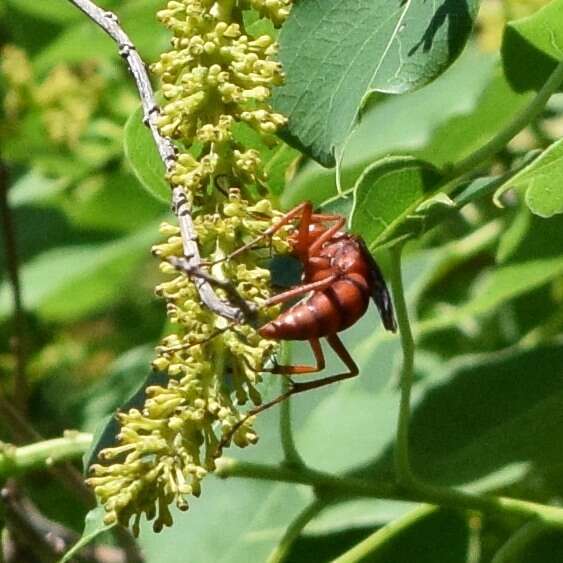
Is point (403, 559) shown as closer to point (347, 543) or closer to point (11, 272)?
Result: point (347, 543)

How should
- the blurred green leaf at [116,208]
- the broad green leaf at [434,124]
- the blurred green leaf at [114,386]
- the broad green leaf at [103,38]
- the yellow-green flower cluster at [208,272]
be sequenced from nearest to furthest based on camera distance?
the yellow-green flower cluster at [208,272]
the broad green leaf at [434,124]
the blurred green leaf at [114,386]
the broad green leaf at [103,38]
the blurred green leaf at [116,208]

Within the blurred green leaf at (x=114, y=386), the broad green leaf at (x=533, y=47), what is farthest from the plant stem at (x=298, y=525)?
the blurred green leaf at (x=114, y=386)

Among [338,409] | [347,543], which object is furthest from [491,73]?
[347,543]

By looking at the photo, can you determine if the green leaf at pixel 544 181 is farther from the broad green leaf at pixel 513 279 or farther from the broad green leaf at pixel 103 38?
the broad green leaf at pixel 103 38

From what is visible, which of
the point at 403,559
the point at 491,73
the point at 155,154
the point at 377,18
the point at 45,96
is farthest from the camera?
the point at 45,96

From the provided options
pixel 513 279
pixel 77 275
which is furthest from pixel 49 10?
pixel 513 279

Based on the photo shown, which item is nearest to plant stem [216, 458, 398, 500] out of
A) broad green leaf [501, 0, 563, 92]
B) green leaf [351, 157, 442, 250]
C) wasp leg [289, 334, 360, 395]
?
wasp leg [289, 334, 360, 395]

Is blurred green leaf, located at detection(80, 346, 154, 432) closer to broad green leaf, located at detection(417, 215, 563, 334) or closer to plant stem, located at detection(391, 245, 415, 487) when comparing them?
broad green leaf, located at detection(417, 215, 563, 334)
